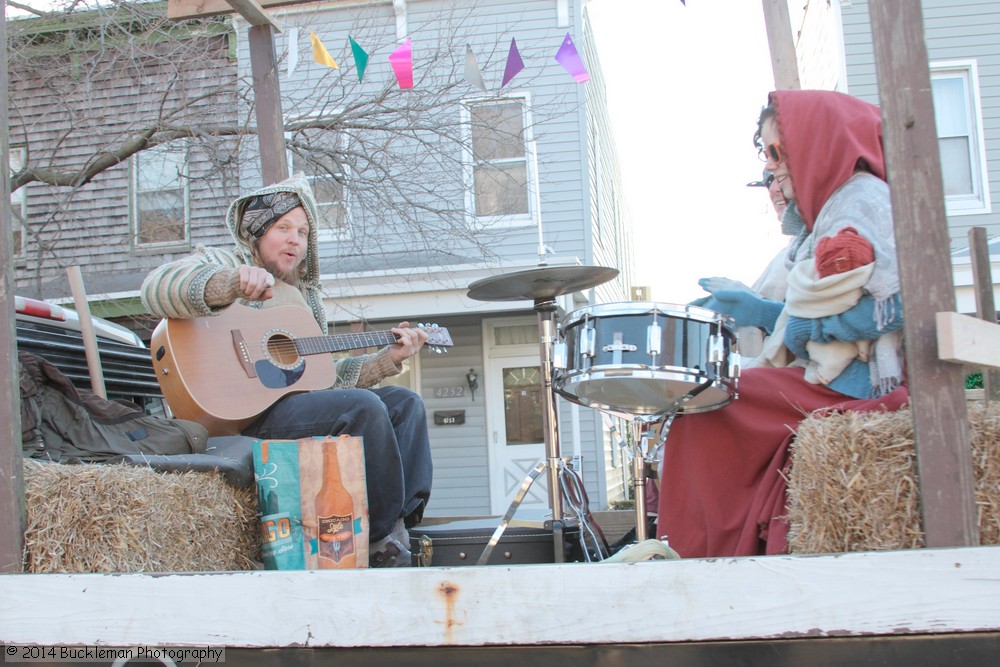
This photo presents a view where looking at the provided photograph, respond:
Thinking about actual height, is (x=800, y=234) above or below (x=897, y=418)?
above

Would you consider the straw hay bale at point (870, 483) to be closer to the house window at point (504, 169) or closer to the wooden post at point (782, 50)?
the wooden post at point (782, 50)

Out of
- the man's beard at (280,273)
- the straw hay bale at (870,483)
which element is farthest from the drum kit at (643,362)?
the man's beard at (280,273)

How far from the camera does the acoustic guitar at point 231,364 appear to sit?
266 cm

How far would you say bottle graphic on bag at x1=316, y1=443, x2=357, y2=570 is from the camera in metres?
2.24

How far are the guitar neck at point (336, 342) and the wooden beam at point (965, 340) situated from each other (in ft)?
6.30

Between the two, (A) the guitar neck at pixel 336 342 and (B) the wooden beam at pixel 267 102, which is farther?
(B) the wooden beam at pixel 267 102

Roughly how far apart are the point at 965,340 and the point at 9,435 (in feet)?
6.10

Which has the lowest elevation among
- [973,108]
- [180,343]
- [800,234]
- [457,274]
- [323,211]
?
[180,343]

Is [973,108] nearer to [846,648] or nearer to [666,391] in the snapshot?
[666,391]

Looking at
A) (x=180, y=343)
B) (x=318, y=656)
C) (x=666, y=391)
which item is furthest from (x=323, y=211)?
(x=318, y=656)

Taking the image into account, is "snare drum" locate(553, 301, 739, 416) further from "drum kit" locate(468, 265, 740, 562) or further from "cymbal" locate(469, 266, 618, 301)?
"cymbal" locate(469, 266, 618, 301)

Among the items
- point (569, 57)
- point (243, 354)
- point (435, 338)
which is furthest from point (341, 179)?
point (243, 354)

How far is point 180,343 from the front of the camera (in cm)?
267

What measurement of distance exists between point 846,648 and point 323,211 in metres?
7.70
